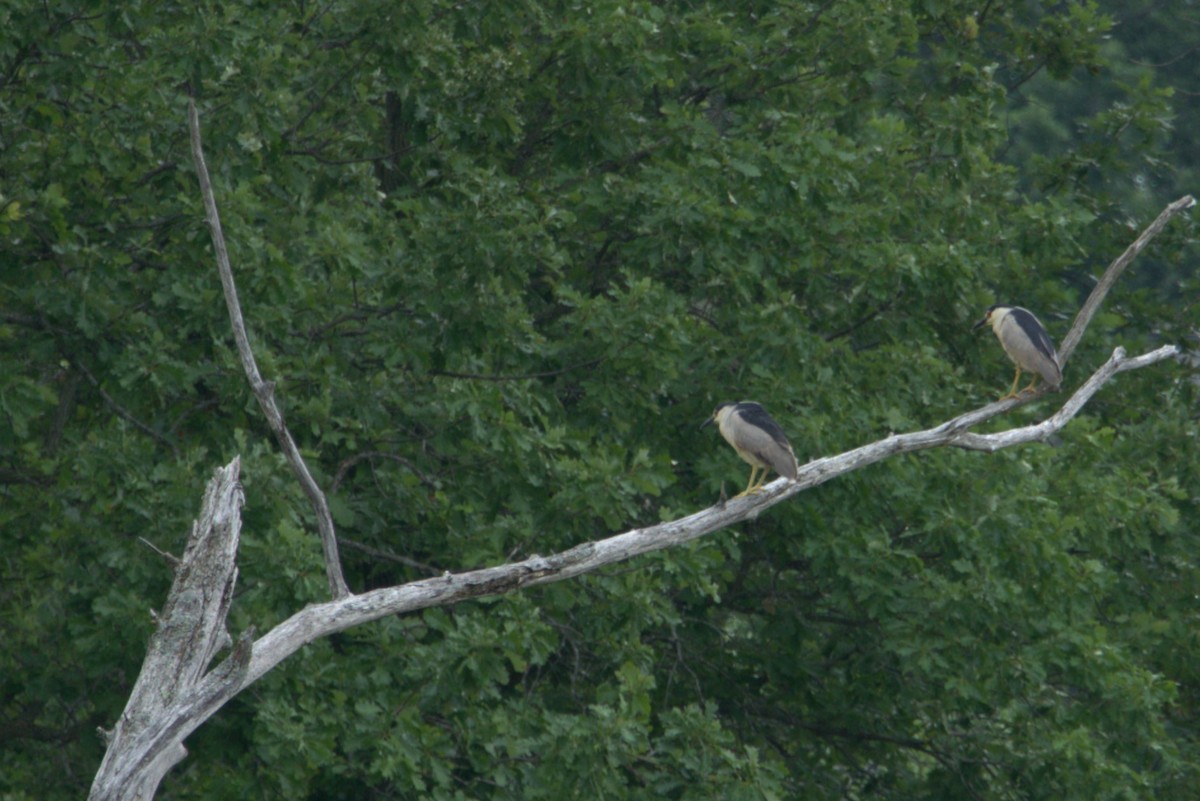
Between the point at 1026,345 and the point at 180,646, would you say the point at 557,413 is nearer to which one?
the point at 1026,345

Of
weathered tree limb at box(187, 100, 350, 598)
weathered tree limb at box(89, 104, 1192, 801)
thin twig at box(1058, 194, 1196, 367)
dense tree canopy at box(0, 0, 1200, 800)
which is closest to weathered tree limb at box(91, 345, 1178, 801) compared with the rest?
weathered tree limb at box(89, 104, 1192, 801)

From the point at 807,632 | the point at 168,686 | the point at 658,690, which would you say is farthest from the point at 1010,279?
the point at 168,686

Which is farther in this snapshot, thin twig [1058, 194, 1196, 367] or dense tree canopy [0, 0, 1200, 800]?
dense tree canopy [0, 0, 1200, 800]

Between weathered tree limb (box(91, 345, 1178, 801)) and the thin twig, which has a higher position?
weathered tree limb (box(91, 345, 1178, 801))

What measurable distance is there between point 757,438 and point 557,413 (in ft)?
8.60

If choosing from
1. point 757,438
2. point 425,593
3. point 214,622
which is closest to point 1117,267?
point 757,438

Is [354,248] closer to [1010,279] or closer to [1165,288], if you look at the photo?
[1010,279]

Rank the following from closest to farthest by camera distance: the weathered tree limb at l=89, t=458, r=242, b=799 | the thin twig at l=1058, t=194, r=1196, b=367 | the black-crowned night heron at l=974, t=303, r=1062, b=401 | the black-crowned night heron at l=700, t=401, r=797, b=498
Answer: the weathered tree limb at l=89, t=458, r=242, b=799 → the thin twig at l=1058, t=194, r=1196, b=367 → the black-crowned night heron at l=700, t=401, r=797, b=498 → the black-crowned night heron at l=974, t=303, r=1062, b=401

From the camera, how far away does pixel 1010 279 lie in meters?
12.5

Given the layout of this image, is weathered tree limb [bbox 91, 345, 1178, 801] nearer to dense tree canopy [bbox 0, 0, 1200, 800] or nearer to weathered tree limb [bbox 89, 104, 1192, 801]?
weathered tree limb [bbox 89, 104, 1192, 801]

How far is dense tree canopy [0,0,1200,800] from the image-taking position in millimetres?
8586

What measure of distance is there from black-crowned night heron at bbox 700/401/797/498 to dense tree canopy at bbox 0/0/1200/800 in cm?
42

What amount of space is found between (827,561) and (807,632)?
3.33ft

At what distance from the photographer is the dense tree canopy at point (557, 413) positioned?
8586 millimetres
